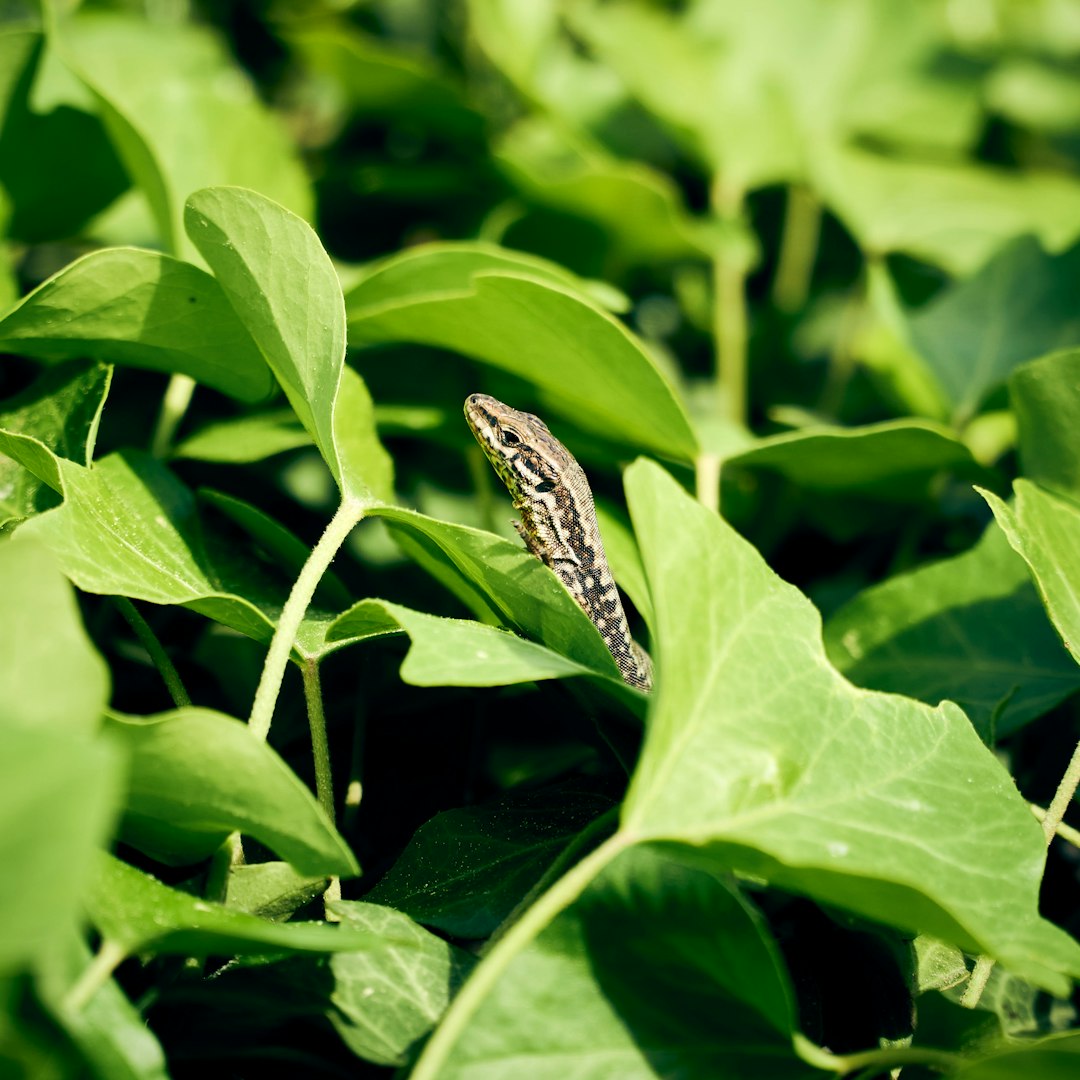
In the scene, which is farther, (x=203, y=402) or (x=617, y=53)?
(x=617, y=53)

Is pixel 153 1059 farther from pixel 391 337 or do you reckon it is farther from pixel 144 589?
pixel 391 337

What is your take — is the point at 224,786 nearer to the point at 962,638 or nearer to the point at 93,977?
the point at 93,977

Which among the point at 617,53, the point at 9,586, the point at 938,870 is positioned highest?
the point at 617,53

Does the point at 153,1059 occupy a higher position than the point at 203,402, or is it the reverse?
the point at 203,402

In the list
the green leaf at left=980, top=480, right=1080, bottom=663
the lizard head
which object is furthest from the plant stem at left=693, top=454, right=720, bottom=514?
the green leaf at left=980, top=480, right=1080, bottom=663

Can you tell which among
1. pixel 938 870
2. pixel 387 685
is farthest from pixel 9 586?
pixel 938 870

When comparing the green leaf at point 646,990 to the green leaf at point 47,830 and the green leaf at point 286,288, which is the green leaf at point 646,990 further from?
the green leaf at point 286,288
